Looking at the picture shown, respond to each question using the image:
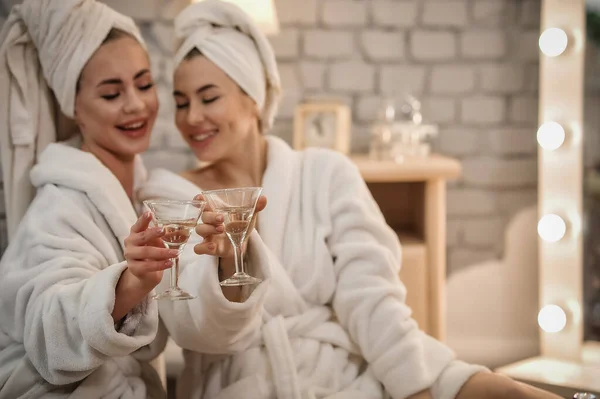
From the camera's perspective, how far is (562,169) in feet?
7.32

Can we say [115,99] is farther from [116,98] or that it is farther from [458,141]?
[458,141]

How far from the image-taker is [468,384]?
4.36 ft

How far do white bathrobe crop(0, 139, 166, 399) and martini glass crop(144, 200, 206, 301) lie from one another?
105 mm

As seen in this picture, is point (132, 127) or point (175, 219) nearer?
point (175, 219)

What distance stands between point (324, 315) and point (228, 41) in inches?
22.8

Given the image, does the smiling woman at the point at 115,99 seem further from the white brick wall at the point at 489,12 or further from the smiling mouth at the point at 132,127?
the white brick wall at the point at 489,12

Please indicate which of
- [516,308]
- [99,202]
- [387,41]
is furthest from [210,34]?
[516,308]

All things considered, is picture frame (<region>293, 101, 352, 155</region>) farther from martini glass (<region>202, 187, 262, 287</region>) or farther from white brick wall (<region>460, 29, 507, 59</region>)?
martini glass (<region>202, 187, 262, 287</region>)

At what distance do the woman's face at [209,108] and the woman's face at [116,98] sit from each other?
0.24 feet

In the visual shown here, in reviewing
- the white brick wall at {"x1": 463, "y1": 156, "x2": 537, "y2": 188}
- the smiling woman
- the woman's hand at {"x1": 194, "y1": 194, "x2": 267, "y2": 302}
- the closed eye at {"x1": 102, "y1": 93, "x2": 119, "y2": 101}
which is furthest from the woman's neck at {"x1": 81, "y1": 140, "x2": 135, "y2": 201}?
the white brick wall at {"x1": 463, "y1": 156, "x2": 537, "y2": 188}

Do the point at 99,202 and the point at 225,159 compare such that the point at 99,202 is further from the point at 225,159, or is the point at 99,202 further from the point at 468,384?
the point at 468,384

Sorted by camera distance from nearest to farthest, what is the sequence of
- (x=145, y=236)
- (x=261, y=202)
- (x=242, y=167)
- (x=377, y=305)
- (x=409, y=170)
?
1. (x=145, y=236)
2. (x=261, y=202)
3. (x=377, y=305)
4. (x=242, y=167)
5. (x=409, y=170)

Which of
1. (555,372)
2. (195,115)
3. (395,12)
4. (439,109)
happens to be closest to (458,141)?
(439,109)

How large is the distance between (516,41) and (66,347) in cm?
182
